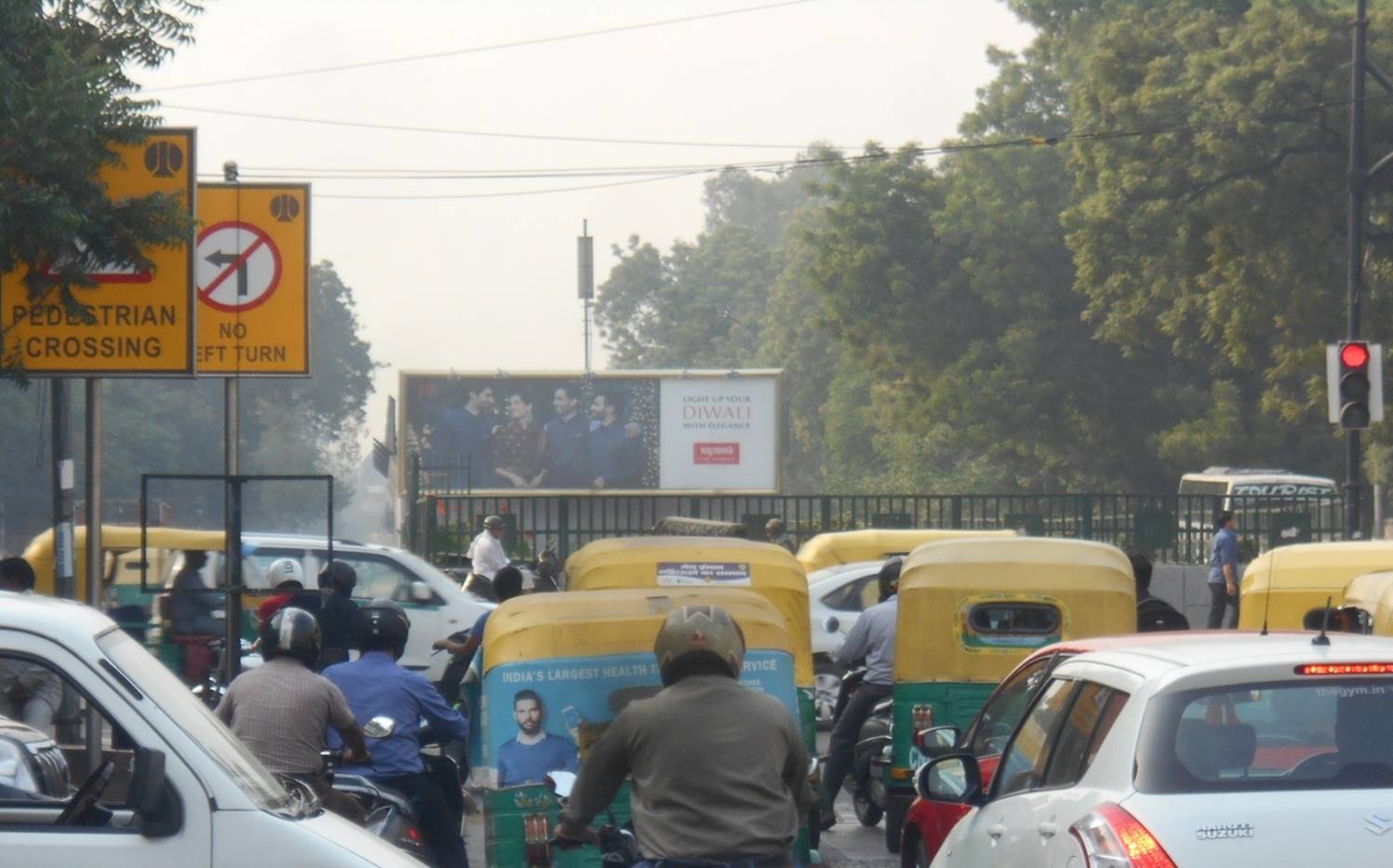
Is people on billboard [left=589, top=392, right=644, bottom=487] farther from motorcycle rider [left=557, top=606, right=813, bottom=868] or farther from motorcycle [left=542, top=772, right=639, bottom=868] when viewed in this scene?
motorcycle rider [left=557, top=606, right=813, bottom=868]

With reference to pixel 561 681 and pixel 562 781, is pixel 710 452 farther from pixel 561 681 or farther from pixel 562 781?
pixel 562 781

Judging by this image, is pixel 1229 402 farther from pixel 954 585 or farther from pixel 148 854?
pixel 148 854

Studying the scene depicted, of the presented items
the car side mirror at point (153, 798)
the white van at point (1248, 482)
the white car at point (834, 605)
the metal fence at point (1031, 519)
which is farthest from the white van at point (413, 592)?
the white van at point (1248, 482)

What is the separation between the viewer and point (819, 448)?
3450 inches

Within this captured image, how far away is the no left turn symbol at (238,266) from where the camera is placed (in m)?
13.5

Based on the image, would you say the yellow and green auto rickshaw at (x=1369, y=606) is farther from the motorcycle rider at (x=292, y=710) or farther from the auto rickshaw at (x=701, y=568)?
the motorcycle rider at (x=292, y=710)

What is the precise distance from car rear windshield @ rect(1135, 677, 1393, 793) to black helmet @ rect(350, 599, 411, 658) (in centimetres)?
373

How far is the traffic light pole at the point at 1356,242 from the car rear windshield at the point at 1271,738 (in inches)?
566

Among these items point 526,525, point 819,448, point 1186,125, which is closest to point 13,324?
point 526,525

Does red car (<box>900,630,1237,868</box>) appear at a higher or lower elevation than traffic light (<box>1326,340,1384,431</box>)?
lower

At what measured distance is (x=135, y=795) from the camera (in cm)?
411

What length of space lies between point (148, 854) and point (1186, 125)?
3041cm

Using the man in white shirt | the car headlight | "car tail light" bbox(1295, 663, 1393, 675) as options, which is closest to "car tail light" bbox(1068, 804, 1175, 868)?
"car tail light" bbox(1295, 663, 1393, 675)

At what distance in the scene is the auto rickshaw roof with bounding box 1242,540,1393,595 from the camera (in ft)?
40.2
